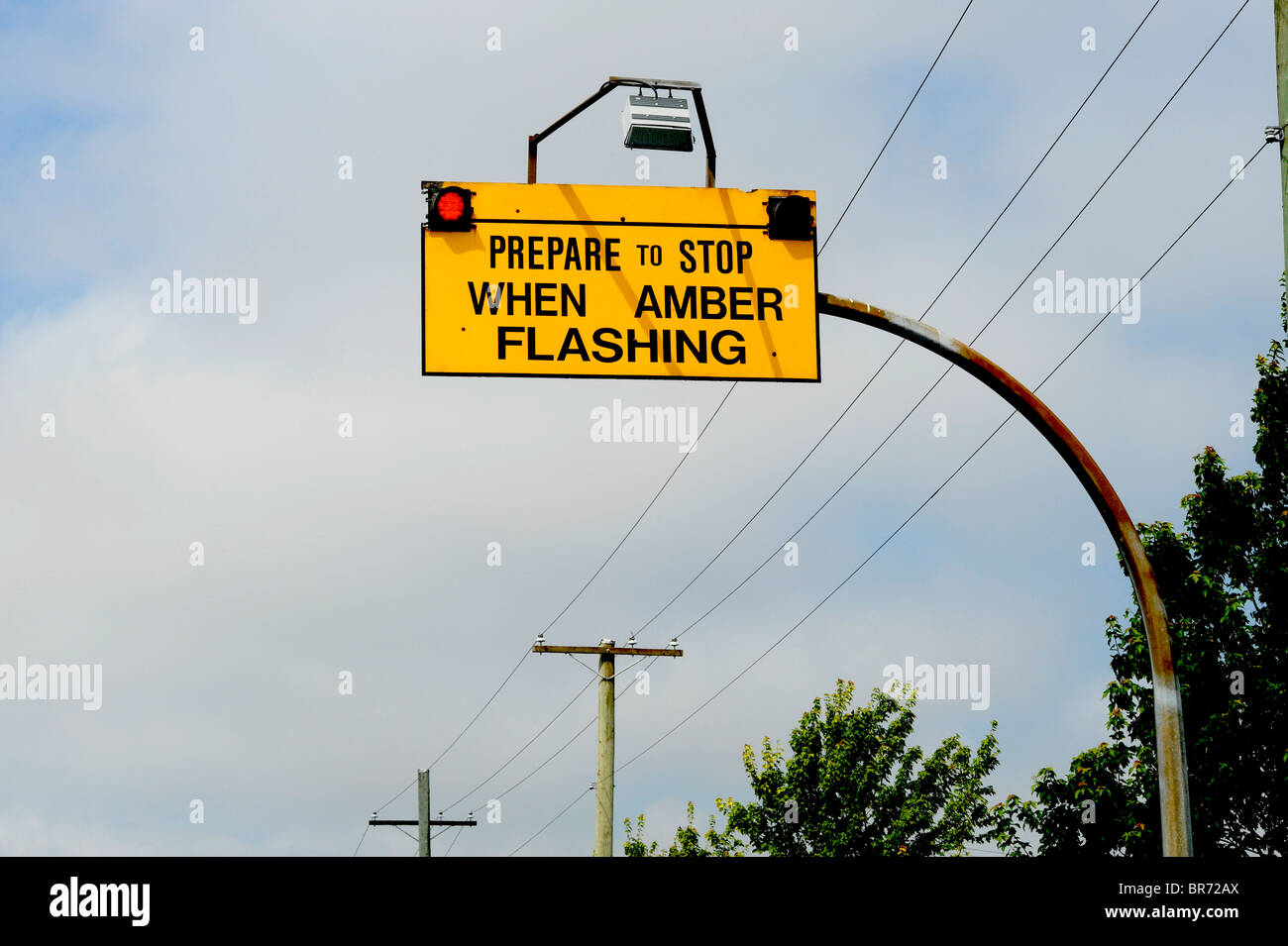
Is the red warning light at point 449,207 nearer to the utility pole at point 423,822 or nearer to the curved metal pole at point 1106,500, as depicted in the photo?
the curved metal pole at point 1106,500

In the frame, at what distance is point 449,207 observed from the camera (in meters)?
11.7

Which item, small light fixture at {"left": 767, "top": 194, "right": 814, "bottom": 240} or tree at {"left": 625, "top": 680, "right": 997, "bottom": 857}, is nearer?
small light fixture at {"left": 767, "top": 194, "right": 814, "bottom": 240}

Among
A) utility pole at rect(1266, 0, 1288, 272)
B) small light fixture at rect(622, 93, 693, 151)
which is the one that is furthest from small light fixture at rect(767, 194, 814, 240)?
utility pole at rect(1266, 0, 1288, 272)

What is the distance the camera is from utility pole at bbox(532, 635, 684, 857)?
29875 mm

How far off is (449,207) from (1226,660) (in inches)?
513

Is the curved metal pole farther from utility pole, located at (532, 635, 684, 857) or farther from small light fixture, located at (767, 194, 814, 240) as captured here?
utility pole, located at (532, 635, 684, 857)

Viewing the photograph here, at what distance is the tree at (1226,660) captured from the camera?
1972cm

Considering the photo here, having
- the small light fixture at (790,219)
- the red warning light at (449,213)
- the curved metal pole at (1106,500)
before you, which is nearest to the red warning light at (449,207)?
the red warning light at (449,213)

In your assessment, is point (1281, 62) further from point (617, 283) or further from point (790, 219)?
point (617, 283)

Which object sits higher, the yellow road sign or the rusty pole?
the rusty pole

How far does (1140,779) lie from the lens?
21.5m

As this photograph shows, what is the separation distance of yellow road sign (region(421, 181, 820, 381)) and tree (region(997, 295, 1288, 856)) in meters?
10.5

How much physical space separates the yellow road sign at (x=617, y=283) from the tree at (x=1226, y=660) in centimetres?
1054
